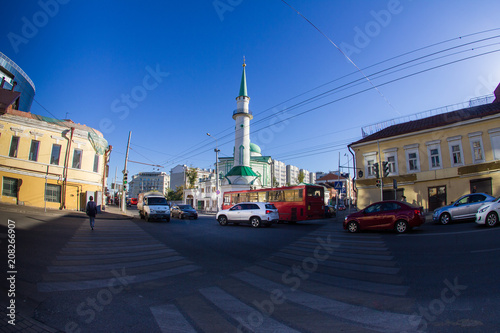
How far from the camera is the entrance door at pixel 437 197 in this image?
22.7m

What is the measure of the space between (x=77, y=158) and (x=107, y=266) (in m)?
25.4

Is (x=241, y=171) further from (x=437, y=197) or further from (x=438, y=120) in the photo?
(x=437, y=197)

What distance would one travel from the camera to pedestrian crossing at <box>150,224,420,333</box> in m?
3.41

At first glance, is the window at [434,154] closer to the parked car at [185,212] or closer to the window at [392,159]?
the window at [392,159]

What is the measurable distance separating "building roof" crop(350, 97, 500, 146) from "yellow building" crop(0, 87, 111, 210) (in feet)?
98.8

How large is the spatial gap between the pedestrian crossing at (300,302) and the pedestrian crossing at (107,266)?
1769mm

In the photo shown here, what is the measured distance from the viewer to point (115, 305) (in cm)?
411

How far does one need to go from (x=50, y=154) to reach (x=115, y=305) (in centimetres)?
2703

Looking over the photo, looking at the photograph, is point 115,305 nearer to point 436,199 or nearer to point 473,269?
point 473,269

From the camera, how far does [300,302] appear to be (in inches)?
168

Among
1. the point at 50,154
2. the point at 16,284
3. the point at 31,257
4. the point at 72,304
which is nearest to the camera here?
the point at 72,304

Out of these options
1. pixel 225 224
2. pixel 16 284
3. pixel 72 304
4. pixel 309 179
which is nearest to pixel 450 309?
pixel 72 304

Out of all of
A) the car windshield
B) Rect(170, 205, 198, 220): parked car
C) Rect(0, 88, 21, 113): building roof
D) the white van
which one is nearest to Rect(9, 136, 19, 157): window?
the white van

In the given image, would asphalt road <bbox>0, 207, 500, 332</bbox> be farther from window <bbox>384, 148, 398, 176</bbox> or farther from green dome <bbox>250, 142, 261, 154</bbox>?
green dome <bbox>250, 142, 261, 154</bbox>
